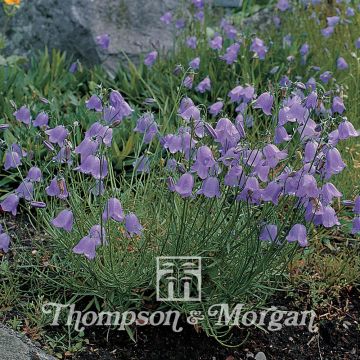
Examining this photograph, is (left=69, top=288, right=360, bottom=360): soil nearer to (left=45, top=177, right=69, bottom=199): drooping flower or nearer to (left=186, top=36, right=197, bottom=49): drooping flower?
(left=45, top=177, right=69, bottom=199): drooping flower

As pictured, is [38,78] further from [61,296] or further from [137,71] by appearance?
[61,296]

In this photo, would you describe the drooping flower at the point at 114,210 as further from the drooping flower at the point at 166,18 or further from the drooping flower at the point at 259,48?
the drooping flower at the point at 166,18

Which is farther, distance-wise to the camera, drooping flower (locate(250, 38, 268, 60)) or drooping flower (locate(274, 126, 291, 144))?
drooping flower (locate(250, 38, 268, 60))

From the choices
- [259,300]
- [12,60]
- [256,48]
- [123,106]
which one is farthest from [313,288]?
[12,60]

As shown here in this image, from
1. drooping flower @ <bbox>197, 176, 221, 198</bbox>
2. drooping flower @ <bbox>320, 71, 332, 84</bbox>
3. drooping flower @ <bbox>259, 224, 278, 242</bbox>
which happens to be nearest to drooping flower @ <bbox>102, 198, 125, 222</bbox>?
drooping flower @ <bbox>197, 176, 221, 198</bbox>

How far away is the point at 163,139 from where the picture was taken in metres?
2.84

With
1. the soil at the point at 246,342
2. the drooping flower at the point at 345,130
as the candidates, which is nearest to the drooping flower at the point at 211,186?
the drooping flower at the point at 345,130

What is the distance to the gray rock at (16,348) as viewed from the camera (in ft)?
8.52

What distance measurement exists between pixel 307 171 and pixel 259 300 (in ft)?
2.70

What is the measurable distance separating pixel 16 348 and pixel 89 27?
9.72ft

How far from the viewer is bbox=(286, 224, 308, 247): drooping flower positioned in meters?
2.51

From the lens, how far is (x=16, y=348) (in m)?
2.63

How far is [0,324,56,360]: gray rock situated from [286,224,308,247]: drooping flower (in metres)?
0.94

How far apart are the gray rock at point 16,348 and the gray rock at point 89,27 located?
2746mm
